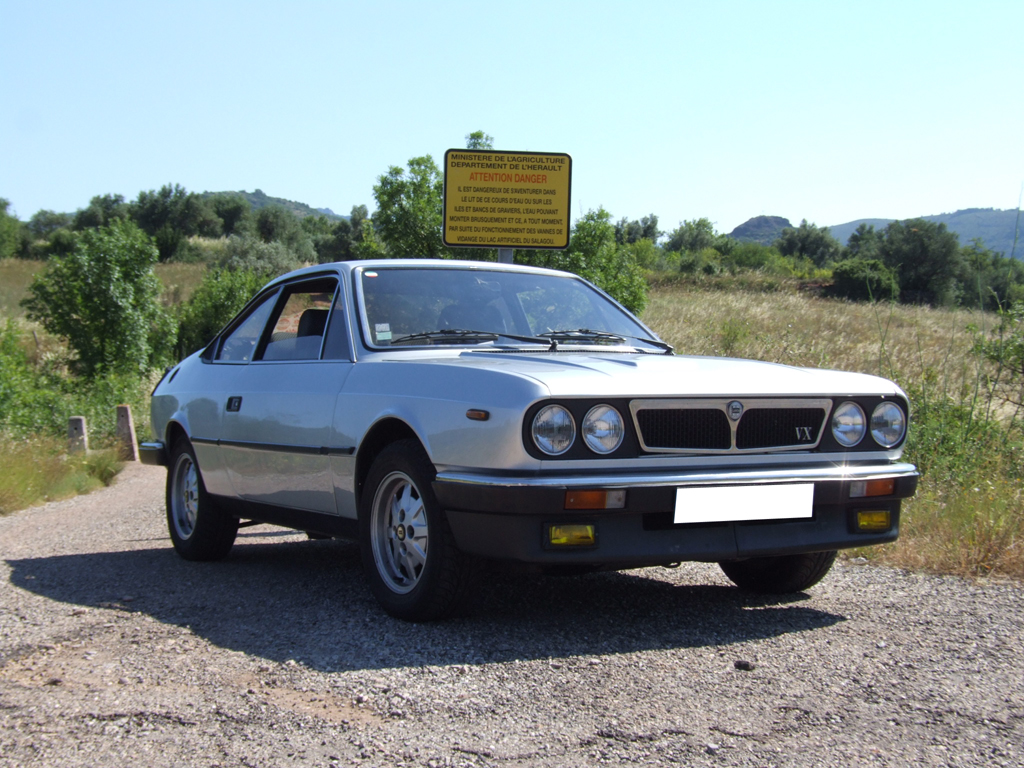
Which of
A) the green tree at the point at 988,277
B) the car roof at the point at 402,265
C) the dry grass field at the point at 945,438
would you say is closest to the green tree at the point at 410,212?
the dry grass field at the point at 945,438

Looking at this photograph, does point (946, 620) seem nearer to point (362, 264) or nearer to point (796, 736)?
point (796, 736)

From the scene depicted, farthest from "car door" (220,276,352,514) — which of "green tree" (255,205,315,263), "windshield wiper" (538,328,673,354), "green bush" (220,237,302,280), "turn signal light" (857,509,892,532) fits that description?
"green tree" (255,205,315,263)

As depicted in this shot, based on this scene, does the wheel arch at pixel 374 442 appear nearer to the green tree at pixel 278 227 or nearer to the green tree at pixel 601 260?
the green tree at pixel 601 260

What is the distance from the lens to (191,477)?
21.9 ft

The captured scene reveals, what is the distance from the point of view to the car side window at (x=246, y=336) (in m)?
6.20

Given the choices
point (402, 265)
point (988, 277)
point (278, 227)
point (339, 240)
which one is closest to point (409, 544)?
point (402, 265)

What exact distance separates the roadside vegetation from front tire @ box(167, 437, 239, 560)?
3.98m

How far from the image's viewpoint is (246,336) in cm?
636

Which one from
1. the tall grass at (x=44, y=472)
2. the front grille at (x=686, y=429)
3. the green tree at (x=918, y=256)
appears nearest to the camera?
the front grille at (x=686, y=429)

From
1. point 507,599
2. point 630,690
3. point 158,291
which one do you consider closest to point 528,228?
point 507,599

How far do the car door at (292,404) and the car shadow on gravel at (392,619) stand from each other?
20.7 inches

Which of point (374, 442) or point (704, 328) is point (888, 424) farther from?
point (704, 328)

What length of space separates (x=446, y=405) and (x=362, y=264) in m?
1.56

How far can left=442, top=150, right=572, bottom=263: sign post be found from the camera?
1282cm
